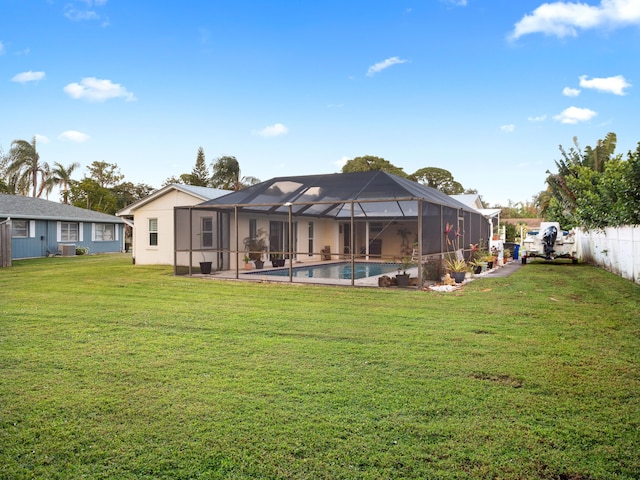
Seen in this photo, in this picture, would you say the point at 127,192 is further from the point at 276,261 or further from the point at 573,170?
the point at 573,170

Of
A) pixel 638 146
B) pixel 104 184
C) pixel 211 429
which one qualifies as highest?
pixel 104 184

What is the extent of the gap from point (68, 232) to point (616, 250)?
24.8m

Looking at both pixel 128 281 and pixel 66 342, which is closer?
pixel 66 342

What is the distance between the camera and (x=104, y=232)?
26.9 metres

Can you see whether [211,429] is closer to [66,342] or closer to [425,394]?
[425,394]

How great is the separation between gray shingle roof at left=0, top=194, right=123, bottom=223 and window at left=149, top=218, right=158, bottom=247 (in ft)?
23.2

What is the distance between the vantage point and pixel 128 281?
1198 centimetres

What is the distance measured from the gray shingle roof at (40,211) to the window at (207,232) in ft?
35.7

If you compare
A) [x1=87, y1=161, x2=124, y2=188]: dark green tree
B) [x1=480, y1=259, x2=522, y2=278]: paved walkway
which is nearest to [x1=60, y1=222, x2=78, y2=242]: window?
[x1=87, y1=161, x2=124, y2=188]: dark green tree

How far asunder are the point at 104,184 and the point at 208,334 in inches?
1596

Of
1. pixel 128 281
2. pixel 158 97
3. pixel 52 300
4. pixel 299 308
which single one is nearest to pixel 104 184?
pixel 158 97

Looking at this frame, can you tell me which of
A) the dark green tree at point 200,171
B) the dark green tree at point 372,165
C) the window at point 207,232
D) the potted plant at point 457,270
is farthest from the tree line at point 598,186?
the dark green tree at point 200,171

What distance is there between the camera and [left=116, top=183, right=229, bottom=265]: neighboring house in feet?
57.5

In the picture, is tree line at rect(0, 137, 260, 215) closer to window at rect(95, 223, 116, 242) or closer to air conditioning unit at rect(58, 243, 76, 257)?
window at rect(95, 223, 116, 242)
